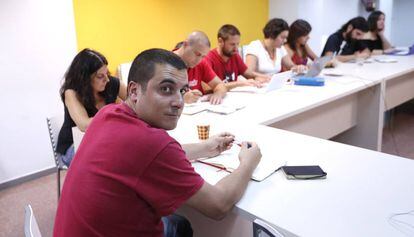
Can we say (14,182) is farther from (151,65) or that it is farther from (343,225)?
(343,225)

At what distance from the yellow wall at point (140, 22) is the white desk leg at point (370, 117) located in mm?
1969

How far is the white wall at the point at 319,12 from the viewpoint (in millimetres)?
5289

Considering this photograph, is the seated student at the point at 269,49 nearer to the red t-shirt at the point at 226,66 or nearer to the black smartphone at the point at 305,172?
the red t-shirt at the point at 226,66

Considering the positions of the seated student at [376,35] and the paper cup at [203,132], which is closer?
the paper cup at [203,132]

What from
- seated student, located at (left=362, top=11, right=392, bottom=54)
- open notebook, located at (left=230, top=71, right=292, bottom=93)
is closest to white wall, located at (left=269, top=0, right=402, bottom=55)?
seated student, located at (left=362, top=11, right=392, bottom=54)

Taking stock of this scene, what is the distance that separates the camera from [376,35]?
4.95 meters

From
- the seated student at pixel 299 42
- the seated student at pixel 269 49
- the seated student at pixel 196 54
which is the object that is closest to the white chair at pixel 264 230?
the seated student at pixel 196 54

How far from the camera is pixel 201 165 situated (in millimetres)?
1478

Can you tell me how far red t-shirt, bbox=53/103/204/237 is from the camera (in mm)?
944

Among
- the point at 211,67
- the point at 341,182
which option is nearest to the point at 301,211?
the point at 341,182

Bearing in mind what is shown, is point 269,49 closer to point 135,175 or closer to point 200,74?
point 200,74

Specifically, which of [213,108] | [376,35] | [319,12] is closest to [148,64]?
[213,108]

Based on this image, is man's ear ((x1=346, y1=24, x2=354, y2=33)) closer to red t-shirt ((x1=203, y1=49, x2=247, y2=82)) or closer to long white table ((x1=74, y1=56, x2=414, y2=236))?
red t-shirt ((x1=203, y1=49, x2=247, y2=82))

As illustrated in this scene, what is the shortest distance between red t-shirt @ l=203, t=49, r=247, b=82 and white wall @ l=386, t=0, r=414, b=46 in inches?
192
